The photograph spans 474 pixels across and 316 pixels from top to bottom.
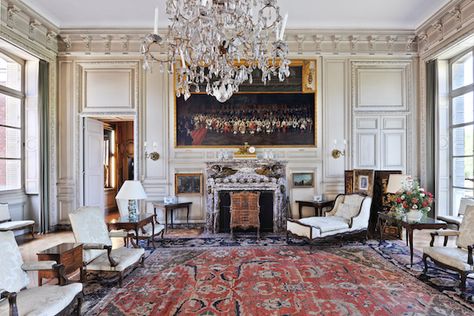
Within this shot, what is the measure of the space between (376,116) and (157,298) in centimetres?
659

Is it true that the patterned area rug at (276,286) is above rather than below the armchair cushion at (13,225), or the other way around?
below

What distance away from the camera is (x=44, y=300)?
2.55 meters

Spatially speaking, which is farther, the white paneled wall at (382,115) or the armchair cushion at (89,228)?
the white paneled wall at (382,115)

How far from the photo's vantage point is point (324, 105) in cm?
753

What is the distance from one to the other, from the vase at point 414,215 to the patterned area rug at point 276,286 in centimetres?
67

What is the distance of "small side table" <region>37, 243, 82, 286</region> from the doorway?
15.2 feet

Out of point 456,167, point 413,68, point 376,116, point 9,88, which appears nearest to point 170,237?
point 9,88

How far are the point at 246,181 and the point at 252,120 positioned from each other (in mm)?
1563

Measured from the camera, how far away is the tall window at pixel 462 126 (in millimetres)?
6453

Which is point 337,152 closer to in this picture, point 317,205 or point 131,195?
point 317,205

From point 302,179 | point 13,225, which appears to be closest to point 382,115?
point 302,179

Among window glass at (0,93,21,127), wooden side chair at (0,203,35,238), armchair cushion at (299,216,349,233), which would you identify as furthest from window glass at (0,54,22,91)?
armchair cushion at (299,216,349,233)

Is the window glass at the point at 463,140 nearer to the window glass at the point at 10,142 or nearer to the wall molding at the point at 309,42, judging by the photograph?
the wall molding at the point at 309,42

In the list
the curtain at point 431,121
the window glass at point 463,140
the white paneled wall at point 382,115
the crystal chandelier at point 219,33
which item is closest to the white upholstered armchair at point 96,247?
the crystal chandelier at point 219,33
